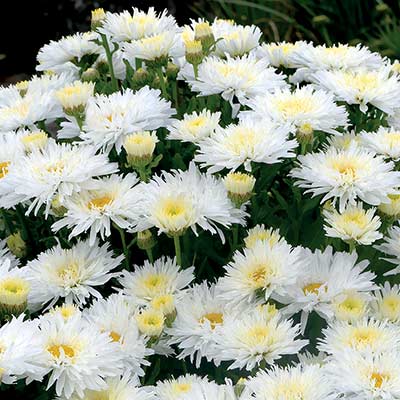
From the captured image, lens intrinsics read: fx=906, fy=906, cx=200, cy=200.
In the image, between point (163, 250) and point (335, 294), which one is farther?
point (163, 250)

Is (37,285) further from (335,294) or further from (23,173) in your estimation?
(335,294)

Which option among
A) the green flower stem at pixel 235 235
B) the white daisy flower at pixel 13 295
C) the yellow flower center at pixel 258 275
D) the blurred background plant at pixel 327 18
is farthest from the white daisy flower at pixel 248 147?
the blurred background plant at pixel 327 18

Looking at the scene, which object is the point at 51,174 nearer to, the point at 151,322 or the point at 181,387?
the point at 151,322

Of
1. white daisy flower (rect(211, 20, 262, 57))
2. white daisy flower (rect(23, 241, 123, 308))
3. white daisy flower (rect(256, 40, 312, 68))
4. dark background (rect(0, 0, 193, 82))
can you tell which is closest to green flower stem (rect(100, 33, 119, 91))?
white daisy flower (rect(211, 20, 262, 57))

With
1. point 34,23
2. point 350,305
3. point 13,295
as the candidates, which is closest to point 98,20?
point 13,295

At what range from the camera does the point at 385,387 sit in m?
1.40

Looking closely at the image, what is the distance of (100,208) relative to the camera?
170 centimetres

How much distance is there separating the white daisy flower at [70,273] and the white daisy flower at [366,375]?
0.49 metres

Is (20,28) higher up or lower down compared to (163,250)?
lower down

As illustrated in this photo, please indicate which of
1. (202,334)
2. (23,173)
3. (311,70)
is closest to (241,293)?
(202,334)

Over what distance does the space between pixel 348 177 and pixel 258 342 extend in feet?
1.28

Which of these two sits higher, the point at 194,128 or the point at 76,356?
the point at 194,128

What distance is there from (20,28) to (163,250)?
3755 millimetres

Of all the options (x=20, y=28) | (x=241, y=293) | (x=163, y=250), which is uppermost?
(x=241, y=293)
